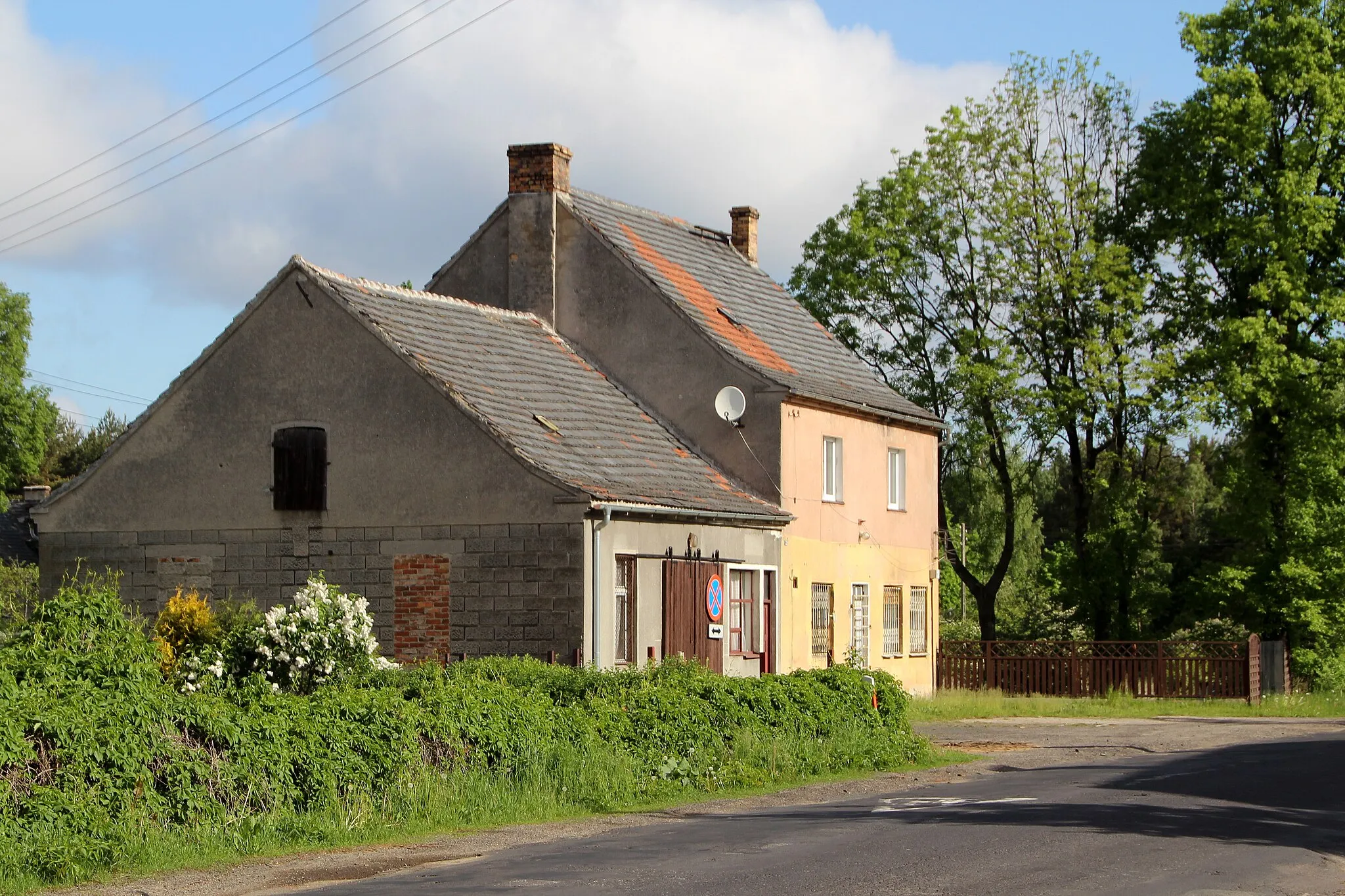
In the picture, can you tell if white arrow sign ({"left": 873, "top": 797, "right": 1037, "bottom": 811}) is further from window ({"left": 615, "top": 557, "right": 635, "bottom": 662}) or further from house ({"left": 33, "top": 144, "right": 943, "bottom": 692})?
window ({"left": 615, "top": 557, "right": 635, "bottom": 662})

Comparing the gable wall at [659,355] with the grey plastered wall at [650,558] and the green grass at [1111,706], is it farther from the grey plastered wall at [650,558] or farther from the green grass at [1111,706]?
the green grass at [1111,706]

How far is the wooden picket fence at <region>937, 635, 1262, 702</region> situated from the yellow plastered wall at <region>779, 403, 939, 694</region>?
3164 mm

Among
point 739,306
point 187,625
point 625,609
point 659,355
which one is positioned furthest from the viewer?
point 739,306

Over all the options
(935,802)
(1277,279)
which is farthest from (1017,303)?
(935,802)

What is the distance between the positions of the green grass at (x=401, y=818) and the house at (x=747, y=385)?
12.1 meters

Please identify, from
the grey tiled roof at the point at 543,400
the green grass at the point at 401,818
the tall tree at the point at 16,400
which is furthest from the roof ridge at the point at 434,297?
the tall tree at the point at 16,400

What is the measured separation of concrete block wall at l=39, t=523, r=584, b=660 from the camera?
24.8m

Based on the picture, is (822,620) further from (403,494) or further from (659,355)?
(403,494)

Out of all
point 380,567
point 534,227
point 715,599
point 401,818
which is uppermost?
point 534,227

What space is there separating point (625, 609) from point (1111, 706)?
14774 millimetres

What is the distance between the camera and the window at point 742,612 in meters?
29.0

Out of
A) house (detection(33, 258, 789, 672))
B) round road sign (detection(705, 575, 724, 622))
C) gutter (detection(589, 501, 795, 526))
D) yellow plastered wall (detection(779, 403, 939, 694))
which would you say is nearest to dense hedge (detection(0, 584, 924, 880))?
gutter (detection(589, 501, 795, 526))

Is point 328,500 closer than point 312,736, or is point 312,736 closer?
point 312,736

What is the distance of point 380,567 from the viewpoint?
2623 cm
